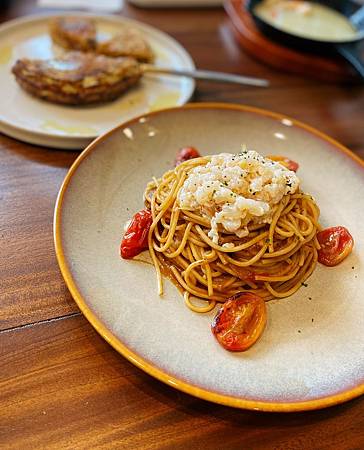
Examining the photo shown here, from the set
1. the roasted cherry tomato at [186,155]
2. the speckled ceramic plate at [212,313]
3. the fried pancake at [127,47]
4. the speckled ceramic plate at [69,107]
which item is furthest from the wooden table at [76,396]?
the fried pancake at [127,47]

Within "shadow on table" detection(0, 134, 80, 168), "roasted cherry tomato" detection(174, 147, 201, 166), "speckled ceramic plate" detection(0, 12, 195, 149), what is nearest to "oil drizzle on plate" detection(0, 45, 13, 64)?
"speckled ceramic plate" detection(0, 12, 195, 149)

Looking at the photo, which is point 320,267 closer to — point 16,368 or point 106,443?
point 106,443

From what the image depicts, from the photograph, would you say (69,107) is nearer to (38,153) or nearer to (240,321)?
(38,153)

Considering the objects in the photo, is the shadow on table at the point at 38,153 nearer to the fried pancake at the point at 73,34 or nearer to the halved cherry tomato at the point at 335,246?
the fried pancake at the point at 73,34

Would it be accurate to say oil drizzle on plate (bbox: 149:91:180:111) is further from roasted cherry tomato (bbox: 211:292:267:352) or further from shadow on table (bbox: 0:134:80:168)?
roasted cherry tomato (bbox: 211:292:267:352)

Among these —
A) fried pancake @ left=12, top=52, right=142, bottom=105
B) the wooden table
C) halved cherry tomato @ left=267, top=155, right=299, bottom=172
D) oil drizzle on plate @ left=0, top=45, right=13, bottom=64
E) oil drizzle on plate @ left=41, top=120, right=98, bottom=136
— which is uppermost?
halved cherry tomato @ left=267, top=155, right=299, bottom=172

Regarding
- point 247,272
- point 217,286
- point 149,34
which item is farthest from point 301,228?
point 149,34
